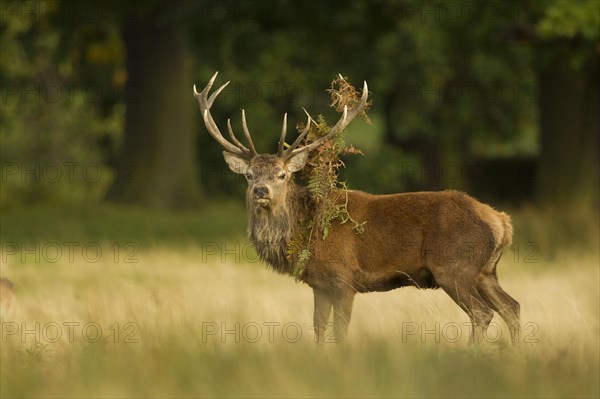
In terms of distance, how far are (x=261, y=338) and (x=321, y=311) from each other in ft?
1.91

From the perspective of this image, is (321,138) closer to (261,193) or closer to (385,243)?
(261,193)

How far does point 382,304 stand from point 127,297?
219 centimetres

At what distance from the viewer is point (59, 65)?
24.3 metres

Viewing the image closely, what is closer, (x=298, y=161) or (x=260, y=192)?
(x=260, y=192)

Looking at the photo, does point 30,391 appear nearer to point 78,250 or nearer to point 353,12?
point 78,250

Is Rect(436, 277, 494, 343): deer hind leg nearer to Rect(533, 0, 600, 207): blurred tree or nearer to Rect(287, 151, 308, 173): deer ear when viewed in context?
Rect(287, 151, 308, 173): deer ear

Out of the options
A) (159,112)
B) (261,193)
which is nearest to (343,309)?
(261,193)

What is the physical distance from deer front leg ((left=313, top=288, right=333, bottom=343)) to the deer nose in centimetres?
82

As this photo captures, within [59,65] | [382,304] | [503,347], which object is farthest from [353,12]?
[503,347]

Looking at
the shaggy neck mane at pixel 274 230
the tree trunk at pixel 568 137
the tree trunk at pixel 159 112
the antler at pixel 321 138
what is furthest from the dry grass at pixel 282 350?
the tree trunk at pixel 159 112

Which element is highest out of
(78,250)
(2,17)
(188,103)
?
(2,17)

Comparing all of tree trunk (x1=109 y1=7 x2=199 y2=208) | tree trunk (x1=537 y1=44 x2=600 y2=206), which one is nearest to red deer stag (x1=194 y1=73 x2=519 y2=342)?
tree trunk (x1=537 y1=44 x2=600 y2=206)

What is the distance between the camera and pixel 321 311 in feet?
31.5

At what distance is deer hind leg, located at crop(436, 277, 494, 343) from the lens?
9.42m
